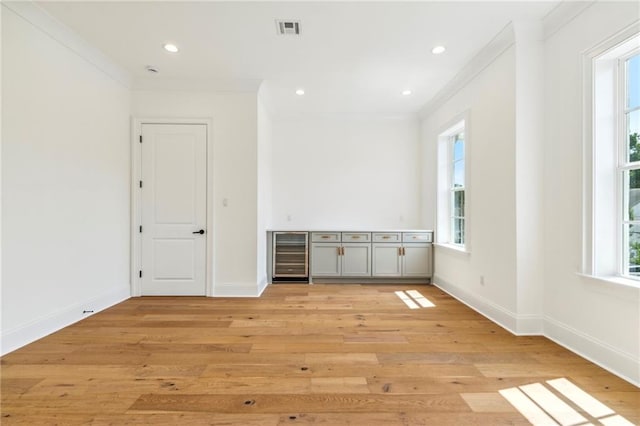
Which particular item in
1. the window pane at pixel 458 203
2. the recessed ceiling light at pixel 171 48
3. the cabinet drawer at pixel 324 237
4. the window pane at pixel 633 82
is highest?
the recessed ceiling light at pixel 171 48

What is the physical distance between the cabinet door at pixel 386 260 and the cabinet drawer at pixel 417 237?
163mm

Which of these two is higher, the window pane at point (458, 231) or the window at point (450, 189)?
the window at point (450, 189)

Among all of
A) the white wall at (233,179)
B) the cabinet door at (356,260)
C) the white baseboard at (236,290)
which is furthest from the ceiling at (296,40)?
the white baseboard at (236,290)

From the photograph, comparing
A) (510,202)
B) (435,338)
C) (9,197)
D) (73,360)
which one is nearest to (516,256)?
(510,202)

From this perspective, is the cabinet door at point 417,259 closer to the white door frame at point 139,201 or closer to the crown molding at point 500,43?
the crown molding at point 500,43

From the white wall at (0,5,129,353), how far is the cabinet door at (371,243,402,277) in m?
3.62

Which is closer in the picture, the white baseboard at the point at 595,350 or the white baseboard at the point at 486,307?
the white baseboard at the point at 595,350

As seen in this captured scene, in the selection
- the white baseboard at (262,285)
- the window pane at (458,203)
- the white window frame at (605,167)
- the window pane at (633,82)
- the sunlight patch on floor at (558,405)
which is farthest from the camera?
the window pane at (458,203)

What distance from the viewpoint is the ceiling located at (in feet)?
8.50

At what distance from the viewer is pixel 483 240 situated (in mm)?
3395

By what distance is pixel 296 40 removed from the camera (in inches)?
120

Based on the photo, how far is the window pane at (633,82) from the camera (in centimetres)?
220

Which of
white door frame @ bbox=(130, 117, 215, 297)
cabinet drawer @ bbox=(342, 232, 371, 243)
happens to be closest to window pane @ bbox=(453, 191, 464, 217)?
cabinet drawer @ bbox=(342, 232, 371, 243)

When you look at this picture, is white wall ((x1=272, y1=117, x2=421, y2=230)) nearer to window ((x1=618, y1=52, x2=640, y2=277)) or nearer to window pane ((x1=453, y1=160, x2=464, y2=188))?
window pane ((x1=453, y1=160, x2=464, y2=188))
